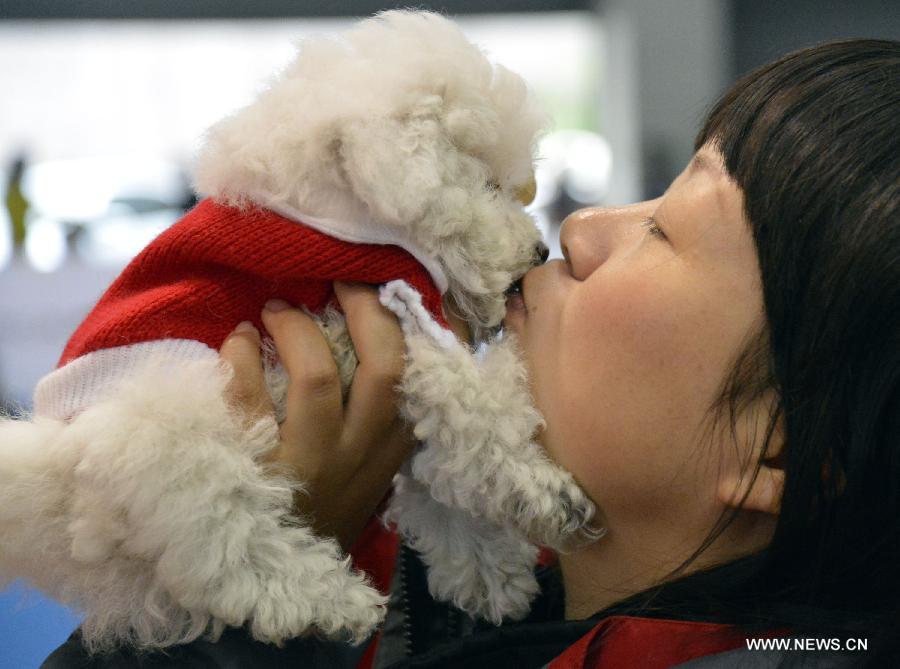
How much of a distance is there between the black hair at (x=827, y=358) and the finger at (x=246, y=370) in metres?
→ 0.45

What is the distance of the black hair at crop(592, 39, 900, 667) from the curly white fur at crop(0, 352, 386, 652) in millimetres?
376

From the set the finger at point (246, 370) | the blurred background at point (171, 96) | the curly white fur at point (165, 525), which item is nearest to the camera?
the curly white fur at point (165, 525)

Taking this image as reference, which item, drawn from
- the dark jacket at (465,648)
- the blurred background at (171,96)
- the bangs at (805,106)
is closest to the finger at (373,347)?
the dark jacket at (465,648)

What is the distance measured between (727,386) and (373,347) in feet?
1.12

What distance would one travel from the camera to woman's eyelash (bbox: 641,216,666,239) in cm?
88

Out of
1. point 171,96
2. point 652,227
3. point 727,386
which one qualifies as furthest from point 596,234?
point 171,96

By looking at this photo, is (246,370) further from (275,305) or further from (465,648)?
(465,648)

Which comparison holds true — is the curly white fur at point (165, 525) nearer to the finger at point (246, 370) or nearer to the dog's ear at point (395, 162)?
the finger at point (246, 370)

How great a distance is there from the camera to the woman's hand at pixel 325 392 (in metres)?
0.85

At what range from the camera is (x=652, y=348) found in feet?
2.79

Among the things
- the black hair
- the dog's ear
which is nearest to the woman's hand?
the dog's ear

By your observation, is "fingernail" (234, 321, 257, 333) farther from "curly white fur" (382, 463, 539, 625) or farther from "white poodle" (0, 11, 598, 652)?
"curly white fur" (382, 463, 539, 625)

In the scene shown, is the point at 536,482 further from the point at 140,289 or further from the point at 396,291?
the point at 140,289

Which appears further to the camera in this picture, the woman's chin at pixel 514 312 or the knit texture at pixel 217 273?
the woman's chin at pixel 514 312
